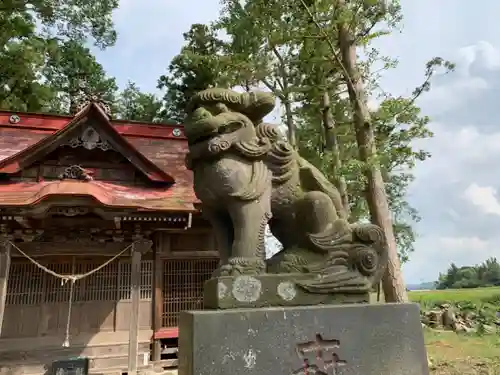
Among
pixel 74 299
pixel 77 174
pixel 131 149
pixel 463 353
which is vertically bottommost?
pixel 463 353

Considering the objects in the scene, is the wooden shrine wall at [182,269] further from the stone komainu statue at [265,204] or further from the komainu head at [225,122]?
the komainu head at [225,122]

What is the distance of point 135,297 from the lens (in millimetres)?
7840

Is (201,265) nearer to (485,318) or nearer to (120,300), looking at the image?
(120,300)

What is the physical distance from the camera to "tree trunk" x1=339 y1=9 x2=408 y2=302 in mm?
6516

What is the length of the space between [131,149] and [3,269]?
11.9 ft

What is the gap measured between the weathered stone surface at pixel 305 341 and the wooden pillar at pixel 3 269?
20.2 ft

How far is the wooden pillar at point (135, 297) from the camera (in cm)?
760

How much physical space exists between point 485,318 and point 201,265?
1146 cm

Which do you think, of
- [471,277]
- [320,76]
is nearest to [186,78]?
[320,76]

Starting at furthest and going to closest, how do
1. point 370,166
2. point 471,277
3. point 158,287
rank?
point 471,277
point 158,287
point 370,166

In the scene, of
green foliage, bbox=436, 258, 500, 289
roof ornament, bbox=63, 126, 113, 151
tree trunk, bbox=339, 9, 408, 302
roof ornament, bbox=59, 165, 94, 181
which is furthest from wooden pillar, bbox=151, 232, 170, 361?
green foliage, bbox=436, 258, 500, 289

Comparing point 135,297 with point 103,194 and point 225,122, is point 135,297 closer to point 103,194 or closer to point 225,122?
point 103,194

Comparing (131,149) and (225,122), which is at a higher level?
(131,149)

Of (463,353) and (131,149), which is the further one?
(131,149)
